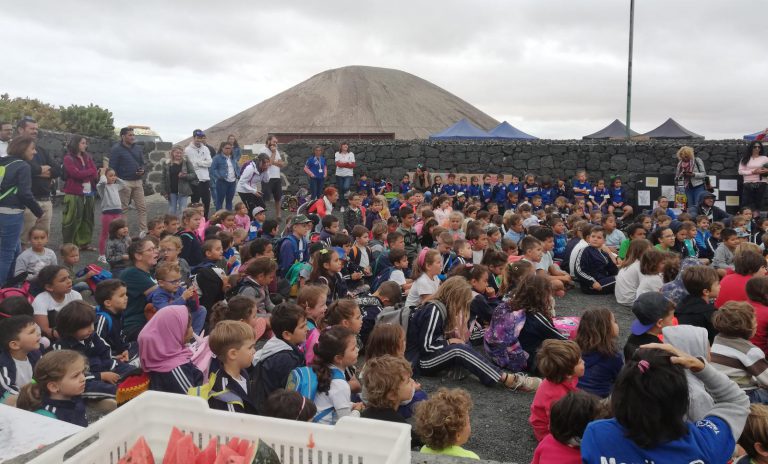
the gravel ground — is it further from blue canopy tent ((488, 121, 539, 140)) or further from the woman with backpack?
→ blue canopy tent ((488, 121, 539, 140))

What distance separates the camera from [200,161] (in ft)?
37.7

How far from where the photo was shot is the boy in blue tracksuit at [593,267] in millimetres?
8288

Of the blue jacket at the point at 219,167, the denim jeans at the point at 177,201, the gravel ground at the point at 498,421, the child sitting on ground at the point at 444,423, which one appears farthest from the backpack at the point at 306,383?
the blue jacket at the point at 219,167

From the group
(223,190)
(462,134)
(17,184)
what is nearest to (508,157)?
(462,134)

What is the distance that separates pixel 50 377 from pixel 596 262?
272 inches

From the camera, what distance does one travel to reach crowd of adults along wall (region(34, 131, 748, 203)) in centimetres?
1555

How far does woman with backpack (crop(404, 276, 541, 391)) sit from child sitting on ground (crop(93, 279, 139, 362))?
246 centimetres

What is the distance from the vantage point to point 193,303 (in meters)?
5.75

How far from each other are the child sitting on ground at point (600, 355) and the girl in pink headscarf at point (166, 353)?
9.41 feet

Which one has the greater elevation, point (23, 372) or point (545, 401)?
point (23, 372)

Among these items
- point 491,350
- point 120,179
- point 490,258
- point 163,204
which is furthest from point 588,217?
point 163,204

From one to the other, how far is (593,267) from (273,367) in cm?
569

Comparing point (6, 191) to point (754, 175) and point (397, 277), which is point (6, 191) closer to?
point (397, 277)

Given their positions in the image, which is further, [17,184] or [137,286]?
[17,184]
